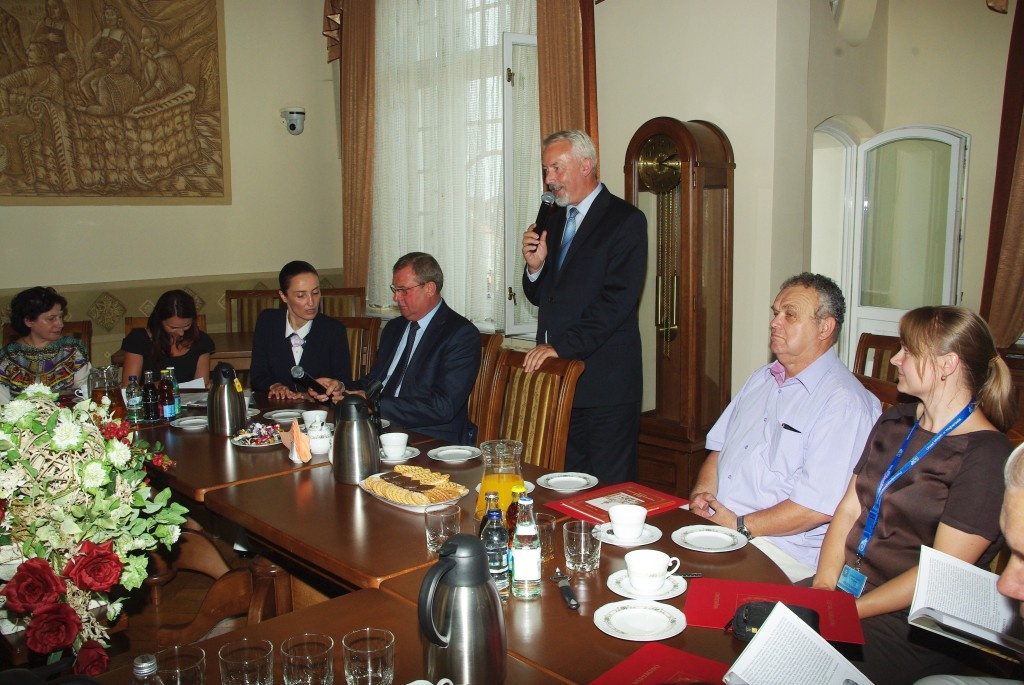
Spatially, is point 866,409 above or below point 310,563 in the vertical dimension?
above

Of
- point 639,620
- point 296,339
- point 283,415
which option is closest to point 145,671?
point 639,620

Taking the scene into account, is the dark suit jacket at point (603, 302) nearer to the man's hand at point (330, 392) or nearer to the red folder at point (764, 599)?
the man's hand at point (330, 392)

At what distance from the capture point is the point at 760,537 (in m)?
2.13

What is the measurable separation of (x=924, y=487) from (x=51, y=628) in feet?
5.38

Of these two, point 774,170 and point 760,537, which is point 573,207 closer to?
point 774,170

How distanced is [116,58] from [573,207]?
354cm

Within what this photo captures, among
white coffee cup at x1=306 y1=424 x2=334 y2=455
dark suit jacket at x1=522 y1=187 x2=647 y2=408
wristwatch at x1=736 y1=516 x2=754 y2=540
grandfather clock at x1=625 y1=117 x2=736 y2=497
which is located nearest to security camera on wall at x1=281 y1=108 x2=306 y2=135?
grandfather clock at x1=625 y1=117 x2=736 y2=497

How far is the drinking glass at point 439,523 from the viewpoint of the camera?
68.0 inches

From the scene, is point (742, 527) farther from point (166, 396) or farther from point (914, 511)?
point (166, 396)

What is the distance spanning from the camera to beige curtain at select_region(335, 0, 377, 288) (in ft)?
18.6

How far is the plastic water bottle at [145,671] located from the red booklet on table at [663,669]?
0.60 metres

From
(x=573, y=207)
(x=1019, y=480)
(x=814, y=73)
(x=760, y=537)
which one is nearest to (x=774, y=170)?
(x=814, y=73)

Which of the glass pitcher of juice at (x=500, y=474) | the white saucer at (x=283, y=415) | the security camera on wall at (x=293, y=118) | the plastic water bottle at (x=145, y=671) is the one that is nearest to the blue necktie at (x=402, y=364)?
the white saucer at (x=283, y=415)

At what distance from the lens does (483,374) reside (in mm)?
3109
